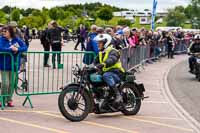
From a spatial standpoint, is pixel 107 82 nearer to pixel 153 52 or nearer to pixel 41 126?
pixel 41 126

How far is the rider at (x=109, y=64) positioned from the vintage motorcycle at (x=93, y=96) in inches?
3.9

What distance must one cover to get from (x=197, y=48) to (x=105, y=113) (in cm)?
1071

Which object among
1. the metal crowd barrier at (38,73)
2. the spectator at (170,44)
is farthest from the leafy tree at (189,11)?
the metal crowd barrier at (38,73)

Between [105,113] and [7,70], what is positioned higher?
[7,70]

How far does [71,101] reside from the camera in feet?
32.7

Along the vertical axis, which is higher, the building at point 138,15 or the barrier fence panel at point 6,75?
the building at point 138,15

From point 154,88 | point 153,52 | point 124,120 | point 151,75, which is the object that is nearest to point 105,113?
point 124,120

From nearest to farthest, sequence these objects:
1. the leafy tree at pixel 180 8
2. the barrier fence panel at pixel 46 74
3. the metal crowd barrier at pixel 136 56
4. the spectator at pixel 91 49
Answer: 1. the barrier fence panel at pixel 46 74
2. the spectator at pixel 91 49
3. the metal crowd barrier at pixel 136 56
4. the leafy tree at pixel 180 8

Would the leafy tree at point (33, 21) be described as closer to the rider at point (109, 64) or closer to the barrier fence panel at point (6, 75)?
the barrier fence panel at point (6, 75)

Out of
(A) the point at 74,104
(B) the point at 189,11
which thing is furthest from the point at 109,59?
(B) the point at 189,11

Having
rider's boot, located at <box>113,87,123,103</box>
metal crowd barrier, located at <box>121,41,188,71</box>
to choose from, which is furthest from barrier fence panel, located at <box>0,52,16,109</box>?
metal crowd barrier, located at <box>121,41,188,71</box>

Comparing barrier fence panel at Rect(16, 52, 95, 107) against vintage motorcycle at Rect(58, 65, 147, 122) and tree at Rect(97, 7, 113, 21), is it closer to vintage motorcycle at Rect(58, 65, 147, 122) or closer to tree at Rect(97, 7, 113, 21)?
vintage motorcycle at Rect(58, 65, 147, 122)

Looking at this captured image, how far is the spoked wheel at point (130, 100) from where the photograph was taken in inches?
426

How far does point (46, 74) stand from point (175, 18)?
96.4m
